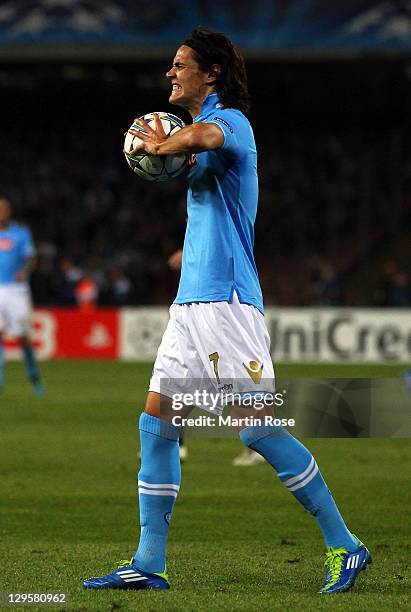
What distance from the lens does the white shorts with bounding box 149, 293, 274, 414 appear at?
4918 millimetres

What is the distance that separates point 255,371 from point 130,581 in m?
0.98

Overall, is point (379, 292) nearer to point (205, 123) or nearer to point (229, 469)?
point (229, 469)

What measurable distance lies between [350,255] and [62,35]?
9481 mm

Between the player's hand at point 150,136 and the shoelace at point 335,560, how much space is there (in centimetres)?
170

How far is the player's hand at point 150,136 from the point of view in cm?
484

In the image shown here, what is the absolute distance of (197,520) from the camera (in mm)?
7262

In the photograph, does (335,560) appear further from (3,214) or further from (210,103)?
(3,214)

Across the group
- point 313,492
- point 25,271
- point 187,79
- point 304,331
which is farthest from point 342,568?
point 304,331

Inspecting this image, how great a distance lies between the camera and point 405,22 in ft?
78.5

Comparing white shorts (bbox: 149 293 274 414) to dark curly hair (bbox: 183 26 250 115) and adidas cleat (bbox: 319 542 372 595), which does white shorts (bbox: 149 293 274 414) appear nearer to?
adidas cleat (bbox: 319 542 372 595)

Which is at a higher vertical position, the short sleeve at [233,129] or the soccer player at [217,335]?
the short sleeve at [233,129]

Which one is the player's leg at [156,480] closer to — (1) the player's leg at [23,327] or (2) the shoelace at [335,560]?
(2) the shoelace at [335,560]

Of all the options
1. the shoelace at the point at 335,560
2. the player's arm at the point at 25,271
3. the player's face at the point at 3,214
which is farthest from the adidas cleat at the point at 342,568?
the player's arm at the point at 25,271

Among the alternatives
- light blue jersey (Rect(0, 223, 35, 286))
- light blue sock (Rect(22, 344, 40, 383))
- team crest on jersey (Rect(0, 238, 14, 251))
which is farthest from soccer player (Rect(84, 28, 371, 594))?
team crest on jersey (Rect(0, 238, 14, 251))
